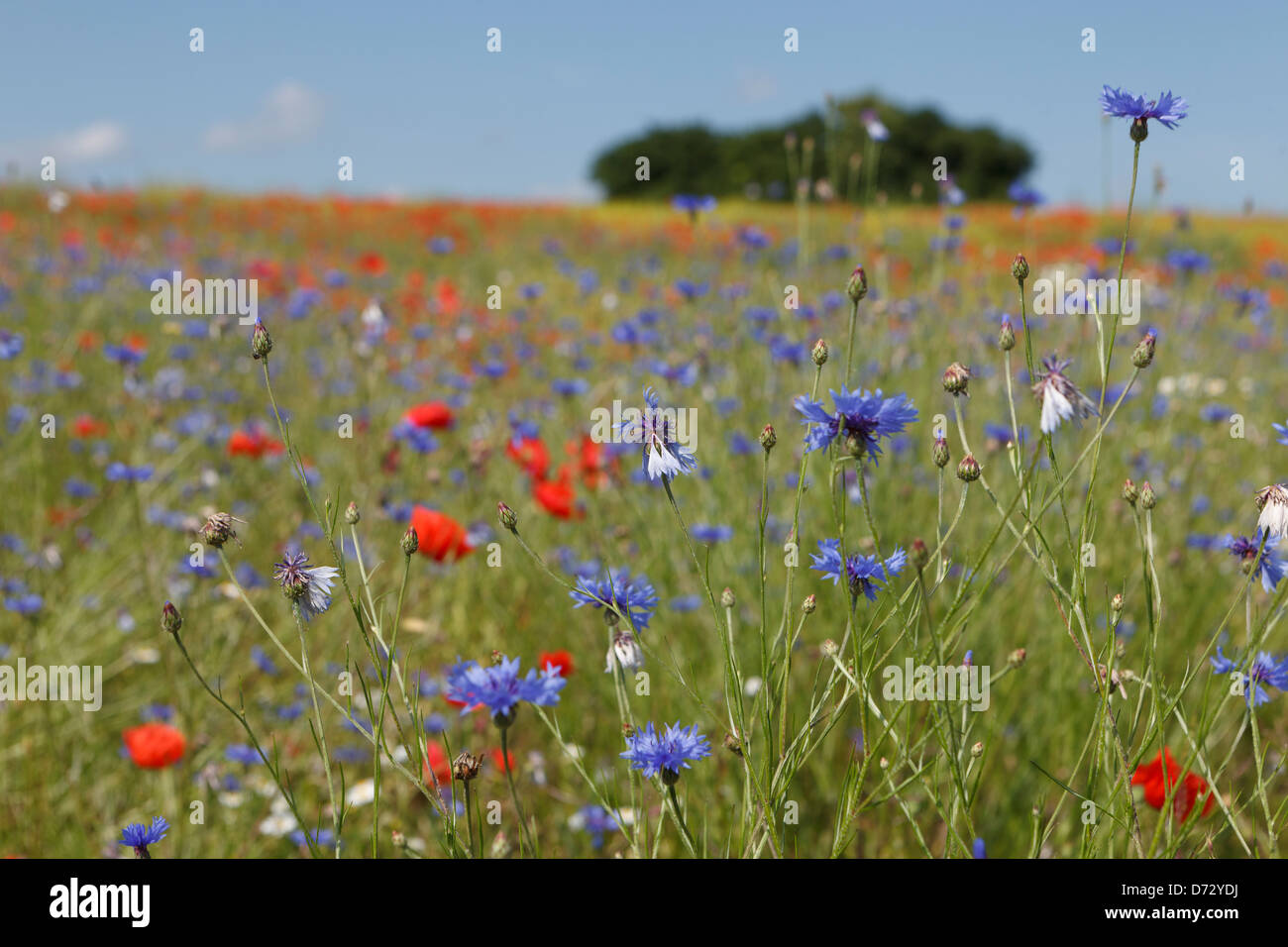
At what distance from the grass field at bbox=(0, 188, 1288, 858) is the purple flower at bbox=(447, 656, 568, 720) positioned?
39 millimetres

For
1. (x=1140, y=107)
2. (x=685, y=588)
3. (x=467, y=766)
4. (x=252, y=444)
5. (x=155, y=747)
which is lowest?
(x=155, y=747)

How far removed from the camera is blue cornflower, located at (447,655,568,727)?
83 cm

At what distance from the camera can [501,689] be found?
0.84 metres

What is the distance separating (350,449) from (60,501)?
967mm

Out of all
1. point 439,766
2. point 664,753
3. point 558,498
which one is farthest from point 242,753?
point 664,753

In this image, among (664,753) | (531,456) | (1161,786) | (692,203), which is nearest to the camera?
(664,753)

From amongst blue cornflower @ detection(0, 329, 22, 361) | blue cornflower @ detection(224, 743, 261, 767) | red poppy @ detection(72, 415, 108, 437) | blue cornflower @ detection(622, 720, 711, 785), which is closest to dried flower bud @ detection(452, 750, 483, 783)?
blue cornflower @ detection(622, 720, 711, 785)

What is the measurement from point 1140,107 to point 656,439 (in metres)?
0.60

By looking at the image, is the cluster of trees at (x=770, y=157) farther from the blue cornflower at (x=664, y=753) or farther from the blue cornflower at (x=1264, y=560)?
the blue cornflower at (x=664, y=753)

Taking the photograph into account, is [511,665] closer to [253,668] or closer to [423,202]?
[253,668]

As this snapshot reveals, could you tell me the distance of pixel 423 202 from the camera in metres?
11.5

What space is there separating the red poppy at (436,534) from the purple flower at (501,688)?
93 centimetres

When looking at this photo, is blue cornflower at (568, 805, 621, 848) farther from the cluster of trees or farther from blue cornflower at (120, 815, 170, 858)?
the cluster of trees

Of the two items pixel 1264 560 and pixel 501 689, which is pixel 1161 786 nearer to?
pixel 1264 560
